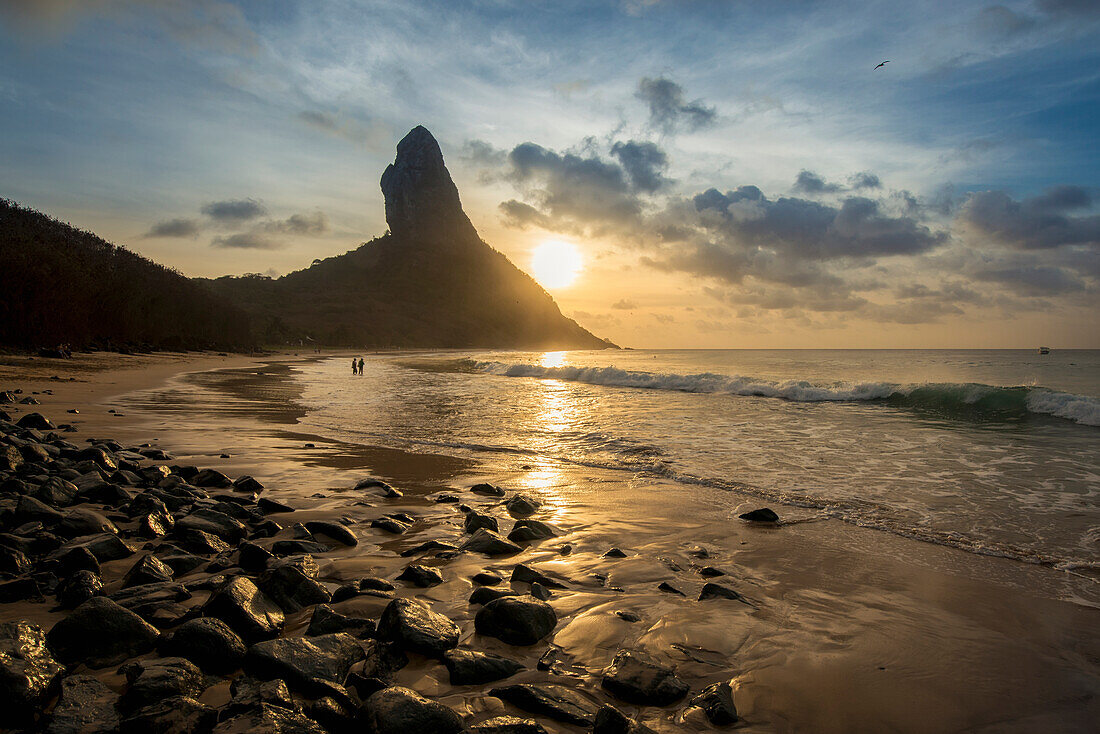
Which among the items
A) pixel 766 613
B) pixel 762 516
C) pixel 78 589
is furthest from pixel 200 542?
pixel 762 516

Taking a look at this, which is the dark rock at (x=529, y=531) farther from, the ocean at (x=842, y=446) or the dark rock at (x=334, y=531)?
the ocean at (x=842, y=446)

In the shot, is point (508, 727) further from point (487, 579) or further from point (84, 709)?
point (487, 579)

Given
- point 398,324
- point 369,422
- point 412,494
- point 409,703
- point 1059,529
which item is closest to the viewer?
point 409,703

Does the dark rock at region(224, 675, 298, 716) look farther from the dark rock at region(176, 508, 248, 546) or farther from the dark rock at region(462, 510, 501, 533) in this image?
the dark rock at region(462, 510, 501, 533)

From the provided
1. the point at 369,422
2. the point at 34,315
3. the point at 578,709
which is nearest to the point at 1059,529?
the point at 578,709

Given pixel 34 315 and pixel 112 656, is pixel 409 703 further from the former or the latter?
pixel 34 315

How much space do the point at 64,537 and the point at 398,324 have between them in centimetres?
15664

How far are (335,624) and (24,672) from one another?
141 centimetres

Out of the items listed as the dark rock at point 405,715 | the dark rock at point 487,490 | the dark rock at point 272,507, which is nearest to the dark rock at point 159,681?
the dark rock at point 405,715

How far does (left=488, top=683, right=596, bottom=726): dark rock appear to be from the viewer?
267 centimetres

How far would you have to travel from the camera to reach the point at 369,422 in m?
15.3

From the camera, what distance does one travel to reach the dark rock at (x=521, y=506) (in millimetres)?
6832

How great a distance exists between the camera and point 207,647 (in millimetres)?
2904

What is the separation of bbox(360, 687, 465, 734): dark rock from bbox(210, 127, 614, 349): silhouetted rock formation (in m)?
154
